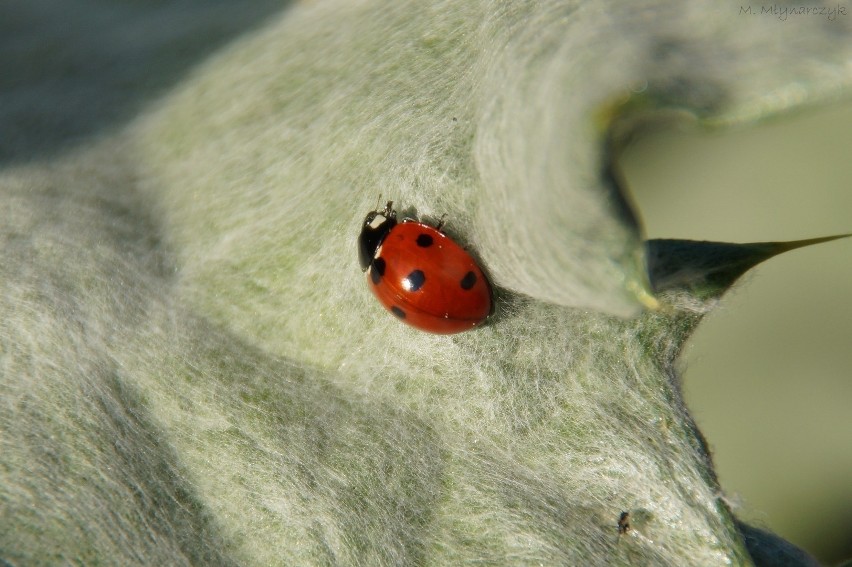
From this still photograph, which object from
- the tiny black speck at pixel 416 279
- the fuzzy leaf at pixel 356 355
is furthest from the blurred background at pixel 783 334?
the fuzzy leaf at pixel 356 355

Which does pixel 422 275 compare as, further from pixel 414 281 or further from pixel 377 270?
pixel 377 270

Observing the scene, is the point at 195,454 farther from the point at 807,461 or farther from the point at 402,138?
the point at 807,461

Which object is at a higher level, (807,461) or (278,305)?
(278,305)

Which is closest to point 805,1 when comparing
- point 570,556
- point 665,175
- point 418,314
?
point 418,314

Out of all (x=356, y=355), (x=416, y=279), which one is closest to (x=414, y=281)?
(x=416, y=279)

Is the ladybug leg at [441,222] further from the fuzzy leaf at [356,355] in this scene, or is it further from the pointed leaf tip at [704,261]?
the pointed leaf tip at [704,261]

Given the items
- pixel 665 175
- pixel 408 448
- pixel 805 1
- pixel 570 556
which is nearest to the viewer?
pixel 805 1

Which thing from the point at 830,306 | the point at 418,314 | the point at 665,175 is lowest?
the point at 830,306
